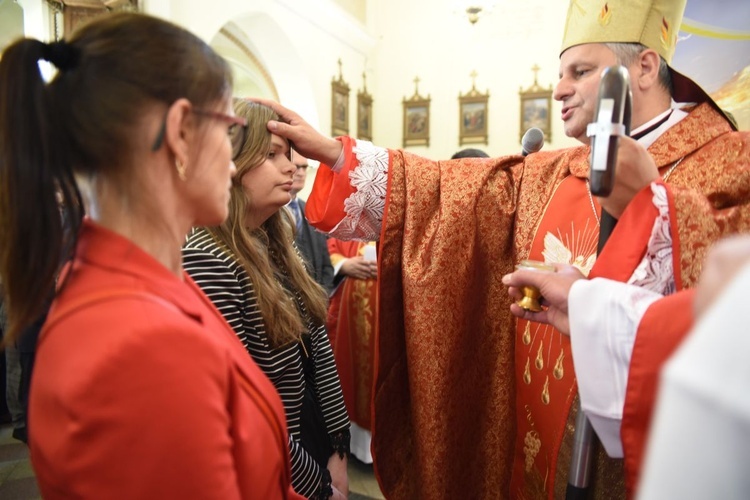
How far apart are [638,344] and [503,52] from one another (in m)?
9.34

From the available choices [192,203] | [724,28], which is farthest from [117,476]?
[724,28]

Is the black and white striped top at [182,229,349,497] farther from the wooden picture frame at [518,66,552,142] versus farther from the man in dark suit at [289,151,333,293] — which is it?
the wooden picture frame at [518,66,552,142]

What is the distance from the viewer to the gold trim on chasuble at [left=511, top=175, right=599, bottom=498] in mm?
1647

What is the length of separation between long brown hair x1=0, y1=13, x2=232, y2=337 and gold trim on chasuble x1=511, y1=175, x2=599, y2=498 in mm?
1276

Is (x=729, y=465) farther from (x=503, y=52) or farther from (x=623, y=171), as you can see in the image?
(x=503, y=52)

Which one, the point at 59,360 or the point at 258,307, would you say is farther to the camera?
the point at 258,307

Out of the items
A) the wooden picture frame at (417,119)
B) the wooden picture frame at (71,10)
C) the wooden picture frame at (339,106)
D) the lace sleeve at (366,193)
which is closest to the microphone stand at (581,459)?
the lace sleeve at (366,193)

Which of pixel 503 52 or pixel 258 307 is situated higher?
pixel 503 52

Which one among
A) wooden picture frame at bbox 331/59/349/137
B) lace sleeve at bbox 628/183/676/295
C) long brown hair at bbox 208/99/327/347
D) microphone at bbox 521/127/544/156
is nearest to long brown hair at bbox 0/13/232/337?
long brown hair at bbox 208/99/327/347

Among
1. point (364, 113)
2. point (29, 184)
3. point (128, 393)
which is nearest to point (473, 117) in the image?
point (364, 113)

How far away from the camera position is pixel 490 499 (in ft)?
6.09

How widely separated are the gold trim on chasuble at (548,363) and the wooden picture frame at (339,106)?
21.9ft

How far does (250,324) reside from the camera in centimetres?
153

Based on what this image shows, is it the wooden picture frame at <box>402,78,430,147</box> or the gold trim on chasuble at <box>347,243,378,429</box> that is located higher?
the wooden picture frame at <box>402,78,430,147</box>
